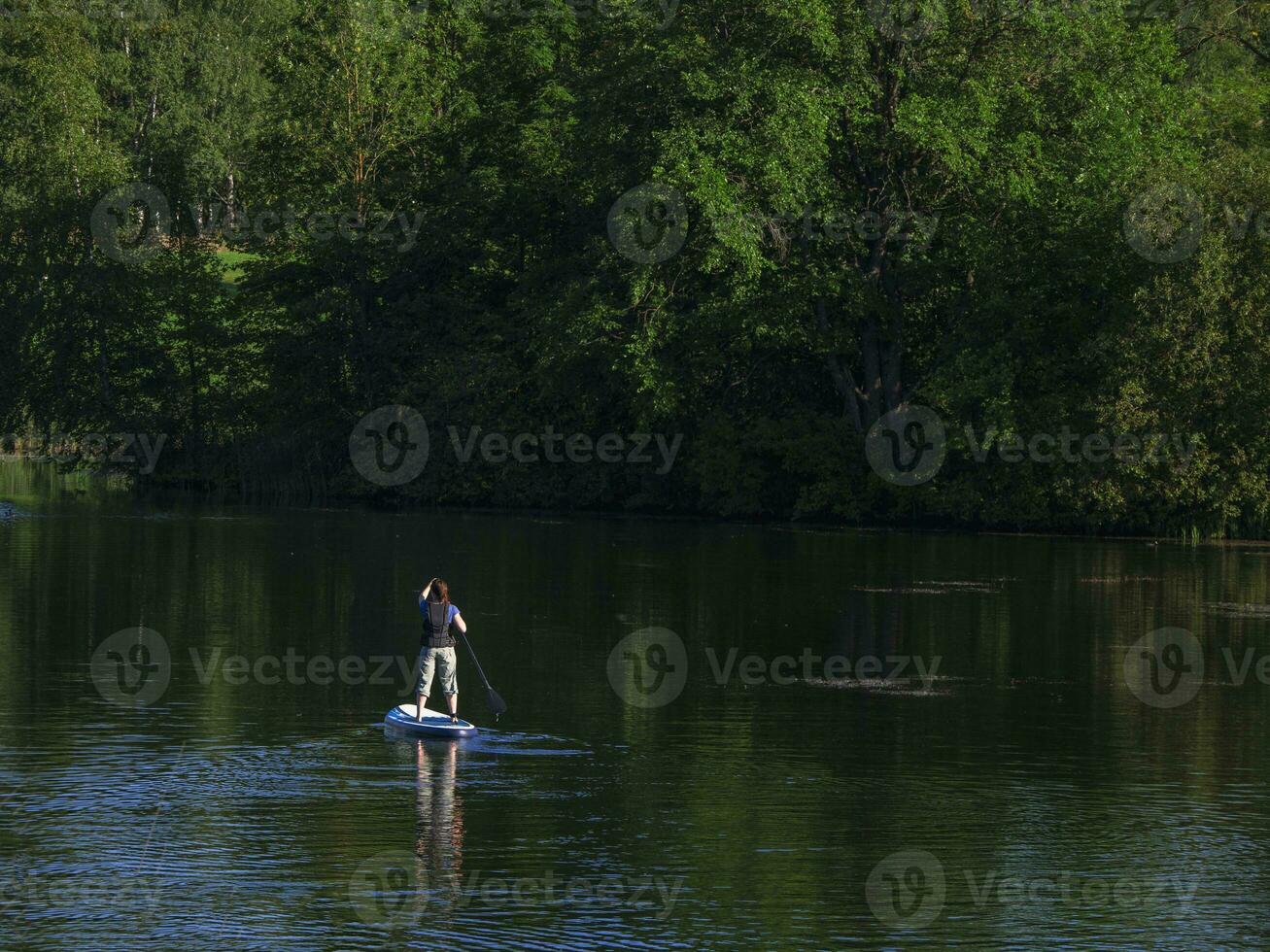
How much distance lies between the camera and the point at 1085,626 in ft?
108

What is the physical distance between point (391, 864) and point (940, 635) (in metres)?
17.6

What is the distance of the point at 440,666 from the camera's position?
21.4 metres

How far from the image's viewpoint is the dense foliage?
55.9 meters

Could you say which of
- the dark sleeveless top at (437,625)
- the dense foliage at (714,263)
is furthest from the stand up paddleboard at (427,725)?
the dense foliage at (714,263)

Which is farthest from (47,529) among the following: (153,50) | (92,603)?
(153,50)

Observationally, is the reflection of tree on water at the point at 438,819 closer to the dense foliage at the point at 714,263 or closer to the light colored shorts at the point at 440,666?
the light colored shorts at the point at 440,666

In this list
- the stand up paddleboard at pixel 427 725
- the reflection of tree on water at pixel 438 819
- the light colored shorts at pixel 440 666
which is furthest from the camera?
the light colored shorts at pixel 440 666

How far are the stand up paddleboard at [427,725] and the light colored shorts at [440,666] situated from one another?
12.2 inches

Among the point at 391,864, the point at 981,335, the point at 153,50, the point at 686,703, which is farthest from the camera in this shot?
the point at 153,50

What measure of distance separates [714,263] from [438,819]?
4059 centimetres

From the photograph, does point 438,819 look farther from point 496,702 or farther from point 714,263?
point 714,263

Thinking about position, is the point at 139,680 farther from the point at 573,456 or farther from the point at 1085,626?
the point at 573,456

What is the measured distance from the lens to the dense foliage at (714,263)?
2202 inches

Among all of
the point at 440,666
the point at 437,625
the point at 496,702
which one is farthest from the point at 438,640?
the point at 496,702
